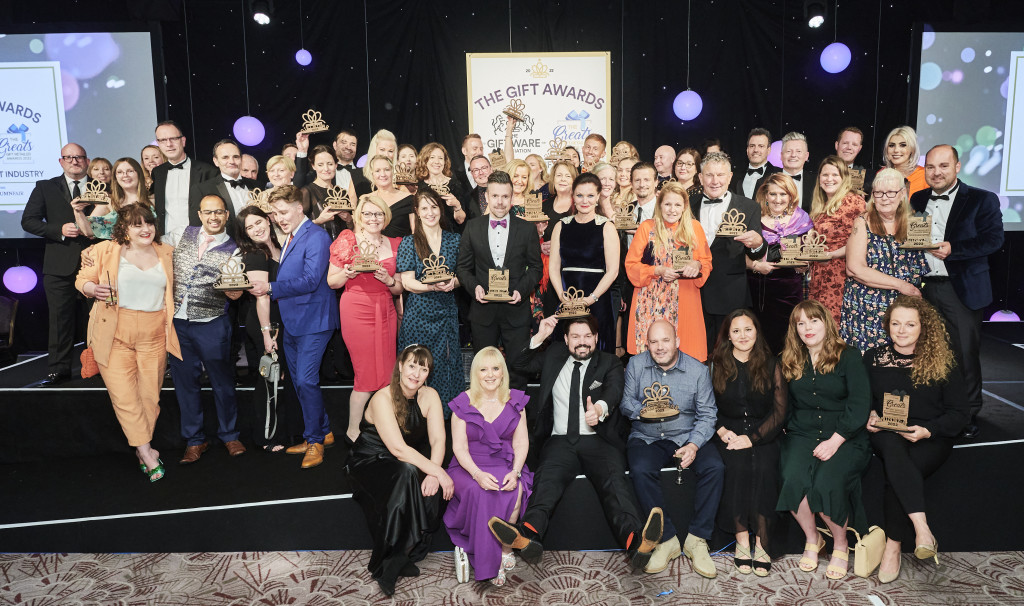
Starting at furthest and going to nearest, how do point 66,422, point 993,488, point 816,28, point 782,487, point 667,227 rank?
point 816,28 → point 66,422 → point 667,227 → point 993,488 → point 782,487

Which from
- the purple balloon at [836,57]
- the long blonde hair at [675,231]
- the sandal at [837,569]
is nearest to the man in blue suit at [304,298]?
the long blonde hair at [675,231]

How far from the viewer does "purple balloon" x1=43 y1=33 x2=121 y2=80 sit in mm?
7059

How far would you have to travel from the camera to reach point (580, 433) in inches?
149

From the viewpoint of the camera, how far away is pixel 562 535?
3625 millimetres

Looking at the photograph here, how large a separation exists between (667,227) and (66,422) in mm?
4172

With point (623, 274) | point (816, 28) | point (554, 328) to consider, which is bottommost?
point (554, 328)

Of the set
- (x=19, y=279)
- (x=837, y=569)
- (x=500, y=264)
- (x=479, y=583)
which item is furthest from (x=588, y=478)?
(x=19, y=279)

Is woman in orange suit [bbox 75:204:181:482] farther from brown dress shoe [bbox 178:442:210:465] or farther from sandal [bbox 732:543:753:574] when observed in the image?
sandal [bbox 732:543:753:574]

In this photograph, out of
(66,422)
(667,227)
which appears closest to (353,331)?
(667,227)

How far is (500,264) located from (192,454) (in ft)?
7.37

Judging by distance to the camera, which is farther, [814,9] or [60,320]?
[814,9]

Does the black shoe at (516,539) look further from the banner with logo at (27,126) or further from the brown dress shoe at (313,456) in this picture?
the banner with logo at (27,126)

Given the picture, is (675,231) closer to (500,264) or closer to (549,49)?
(500,264)

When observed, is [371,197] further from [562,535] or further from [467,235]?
[562,535]
